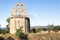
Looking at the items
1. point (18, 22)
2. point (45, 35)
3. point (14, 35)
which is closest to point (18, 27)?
point (18, 22)

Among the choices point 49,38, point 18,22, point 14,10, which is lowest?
point 49,38

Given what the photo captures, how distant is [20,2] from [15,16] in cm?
335

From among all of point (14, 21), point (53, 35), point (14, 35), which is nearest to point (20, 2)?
point (14, 21)

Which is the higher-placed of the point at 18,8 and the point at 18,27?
the point at 18,8

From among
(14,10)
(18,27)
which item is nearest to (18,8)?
(14,10)

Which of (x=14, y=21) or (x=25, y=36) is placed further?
(x=14, y=21)

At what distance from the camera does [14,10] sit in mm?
38125

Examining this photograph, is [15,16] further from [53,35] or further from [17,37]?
[53,35]

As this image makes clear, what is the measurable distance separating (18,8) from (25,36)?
24.0 ft

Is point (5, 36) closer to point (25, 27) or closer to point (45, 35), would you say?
point (25, 27)

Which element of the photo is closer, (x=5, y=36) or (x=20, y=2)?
(x=5, y=36)

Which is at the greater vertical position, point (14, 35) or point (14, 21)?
point (14, 21)

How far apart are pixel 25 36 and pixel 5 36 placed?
412 cm

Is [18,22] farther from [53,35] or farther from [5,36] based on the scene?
[53,35]
